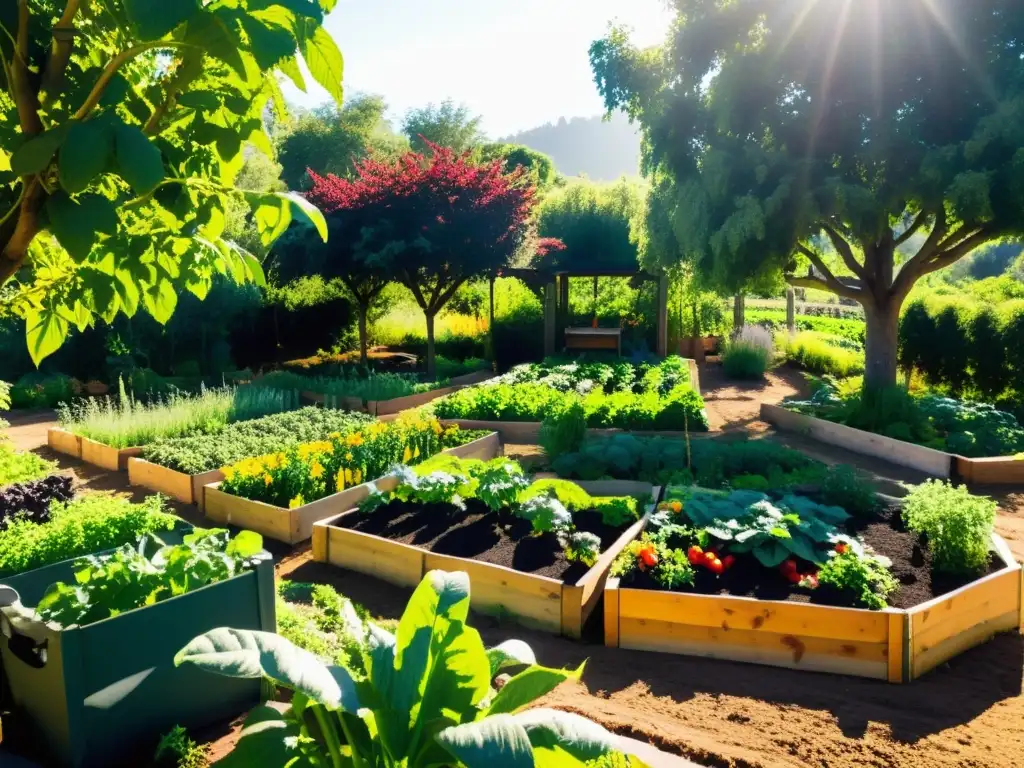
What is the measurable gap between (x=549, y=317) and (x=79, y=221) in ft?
51.2

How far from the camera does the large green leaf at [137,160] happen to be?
43.3 inches

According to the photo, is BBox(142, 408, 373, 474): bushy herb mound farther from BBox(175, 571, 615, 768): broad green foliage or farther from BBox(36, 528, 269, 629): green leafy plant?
BBox(175, 571, 615, 768): broad green foliage

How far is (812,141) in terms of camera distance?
1096cm

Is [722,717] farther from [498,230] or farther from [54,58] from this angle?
[498,230]

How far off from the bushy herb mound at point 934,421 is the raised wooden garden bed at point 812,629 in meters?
4.48

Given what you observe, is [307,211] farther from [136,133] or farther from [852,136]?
[852,136]

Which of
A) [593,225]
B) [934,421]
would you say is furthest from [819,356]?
[593,225]

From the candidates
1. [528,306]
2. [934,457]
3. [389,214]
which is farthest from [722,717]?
[528,306]

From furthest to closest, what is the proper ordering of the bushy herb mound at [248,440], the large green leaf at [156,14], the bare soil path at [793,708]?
1. the bushy herb mound at [248,440]
2. the bare soil path at [793,708]
3. the large green leaf at [156,14]

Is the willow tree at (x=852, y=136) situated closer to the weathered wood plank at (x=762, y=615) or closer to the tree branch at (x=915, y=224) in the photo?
the tree branch at (x=915, y=224)

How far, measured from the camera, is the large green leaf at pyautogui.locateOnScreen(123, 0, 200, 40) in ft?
3.33

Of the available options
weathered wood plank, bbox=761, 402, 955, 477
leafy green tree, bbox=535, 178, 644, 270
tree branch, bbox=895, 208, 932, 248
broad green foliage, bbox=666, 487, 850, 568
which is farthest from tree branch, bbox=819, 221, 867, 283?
leafy green tree, bbox=535, 178, 644, 270

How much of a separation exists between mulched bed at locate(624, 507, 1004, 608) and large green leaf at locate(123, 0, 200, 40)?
4063 millimetres

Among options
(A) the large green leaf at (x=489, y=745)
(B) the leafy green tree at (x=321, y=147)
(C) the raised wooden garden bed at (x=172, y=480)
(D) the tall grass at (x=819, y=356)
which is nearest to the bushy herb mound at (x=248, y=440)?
(C) the raised wooden garden bed at (x=172, y=480)
